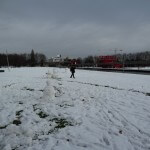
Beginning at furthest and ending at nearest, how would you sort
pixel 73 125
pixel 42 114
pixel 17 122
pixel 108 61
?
pixel 108 61, pixel 42 114, pixel 17 122, pixel 73 125

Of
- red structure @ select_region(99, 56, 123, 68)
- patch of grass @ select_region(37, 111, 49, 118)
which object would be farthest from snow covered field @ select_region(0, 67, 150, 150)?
red structure @ select_region(99, 56, 123, 68)

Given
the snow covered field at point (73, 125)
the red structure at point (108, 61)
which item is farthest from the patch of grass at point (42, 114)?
the red structure at point (108, 61)

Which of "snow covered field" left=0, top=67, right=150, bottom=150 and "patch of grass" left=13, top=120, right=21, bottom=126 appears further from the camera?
"patch of grass" left=13, top=120, right=21, bottom=126

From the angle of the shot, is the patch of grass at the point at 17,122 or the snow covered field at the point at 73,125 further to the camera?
the patch of grass at the point at 17,122

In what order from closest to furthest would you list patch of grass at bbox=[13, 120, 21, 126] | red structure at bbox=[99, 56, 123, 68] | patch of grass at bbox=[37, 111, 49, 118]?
patch of grass at bbox=[13, 120, 21, 126], patch of grass at bbox=[37, 111, 49, 118], red structure at bbox=[99, 56, 123, 68]

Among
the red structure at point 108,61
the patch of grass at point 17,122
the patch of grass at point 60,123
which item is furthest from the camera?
the red structure at point 108,61

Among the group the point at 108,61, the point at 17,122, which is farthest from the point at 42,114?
the point at 108,61

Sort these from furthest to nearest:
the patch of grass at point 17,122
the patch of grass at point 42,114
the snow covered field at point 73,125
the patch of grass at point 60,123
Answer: the patch of grass at point 42,114, the patch of grass at point 17,122, the patch of grass at point 60,123, the snow covered field at point 73,125

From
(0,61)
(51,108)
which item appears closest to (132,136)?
(51,108)

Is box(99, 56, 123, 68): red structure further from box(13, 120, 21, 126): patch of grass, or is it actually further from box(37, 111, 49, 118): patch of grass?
box(13, 120, 21, 126): patch of grass

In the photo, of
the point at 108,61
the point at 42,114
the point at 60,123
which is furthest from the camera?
the point at 108,61

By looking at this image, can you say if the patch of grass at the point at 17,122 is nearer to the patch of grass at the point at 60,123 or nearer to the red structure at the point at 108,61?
the patch of grass at the point at 60,123

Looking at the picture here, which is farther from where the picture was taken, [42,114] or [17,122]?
[42,114]

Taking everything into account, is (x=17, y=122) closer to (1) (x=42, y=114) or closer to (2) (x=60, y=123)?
(1) (x=42, y=114)
